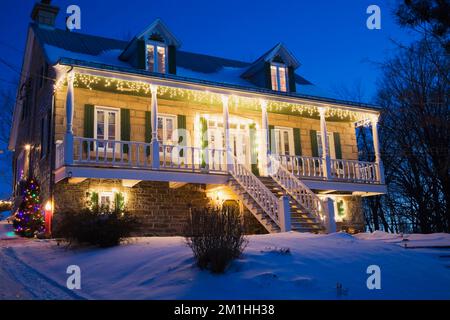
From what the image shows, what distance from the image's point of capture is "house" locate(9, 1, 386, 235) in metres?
14.3

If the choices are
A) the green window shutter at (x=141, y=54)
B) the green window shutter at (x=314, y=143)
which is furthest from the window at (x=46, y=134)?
the green window shutter at (x=314, y=143)

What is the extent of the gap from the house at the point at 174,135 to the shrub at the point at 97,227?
7.72 feet

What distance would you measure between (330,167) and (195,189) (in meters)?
5.23

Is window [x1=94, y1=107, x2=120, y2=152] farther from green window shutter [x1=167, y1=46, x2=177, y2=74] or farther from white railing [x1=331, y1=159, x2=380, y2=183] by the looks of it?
white railing [x1=331, y1=159, x2=380, y2=183]

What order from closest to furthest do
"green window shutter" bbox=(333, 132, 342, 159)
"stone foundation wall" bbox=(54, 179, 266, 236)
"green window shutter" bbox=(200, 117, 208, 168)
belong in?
"stone foundation wall" bbox=(54, 179, 266, 236)
"green window shutter" bbox=(200, 117, 208, 168)
"green window shutter" bbox=(333, 132, 342, 159)

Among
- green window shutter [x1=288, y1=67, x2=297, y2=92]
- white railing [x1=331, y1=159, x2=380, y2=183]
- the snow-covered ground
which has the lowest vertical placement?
the snow-covered ground

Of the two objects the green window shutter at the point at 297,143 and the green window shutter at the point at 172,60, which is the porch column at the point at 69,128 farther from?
the green window shutter at the point at 297,143

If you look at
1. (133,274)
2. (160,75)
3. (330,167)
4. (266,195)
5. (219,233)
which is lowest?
(133,274)

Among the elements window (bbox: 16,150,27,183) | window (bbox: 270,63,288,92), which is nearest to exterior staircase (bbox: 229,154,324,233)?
window (bbox: 270,63,288,92)

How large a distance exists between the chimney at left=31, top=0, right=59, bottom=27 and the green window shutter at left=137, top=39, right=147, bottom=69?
19.0 ft

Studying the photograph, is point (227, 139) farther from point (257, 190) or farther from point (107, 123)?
point (107, 123)
